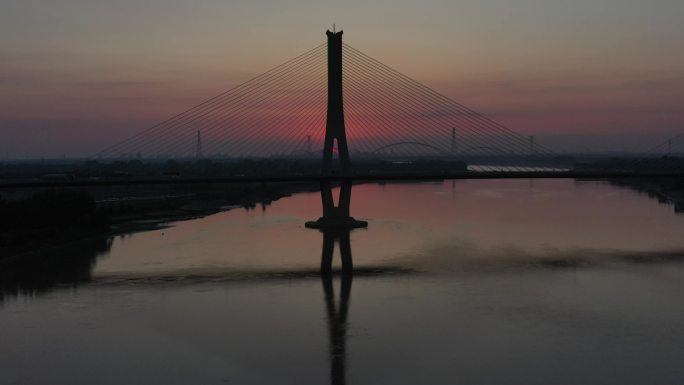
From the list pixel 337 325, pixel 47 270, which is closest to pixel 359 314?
pixel 337 325

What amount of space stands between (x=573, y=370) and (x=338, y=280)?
6.38m

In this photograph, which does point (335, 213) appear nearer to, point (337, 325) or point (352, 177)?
point (352, 177)

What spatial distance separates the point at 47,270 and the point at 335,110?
10.1m

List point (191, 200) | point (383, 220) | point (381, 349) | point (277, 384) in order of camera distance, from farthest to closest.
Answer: point (191, 200), point (383, 220), point (381, 349), point (277, 384)

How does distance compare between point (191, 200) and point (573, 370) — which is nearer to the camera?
point (573, 370)

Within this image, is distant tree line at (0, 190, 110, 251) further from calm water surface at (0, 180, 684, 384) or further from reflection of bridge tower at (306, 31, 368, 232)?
reflection of bridge tower at (306, 31, 368, 232)

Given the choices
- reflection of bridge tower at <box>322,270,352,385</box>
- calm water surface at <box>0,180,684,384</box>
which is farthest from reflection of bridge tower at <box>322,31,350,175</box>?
reflection of bridge tower at <box>322,270,352,385</box>

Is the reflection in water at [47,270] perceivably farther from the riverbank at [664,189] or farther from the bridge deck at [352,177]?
the riverbank at [664,189]

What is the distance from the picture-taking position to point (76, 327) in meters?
10.3

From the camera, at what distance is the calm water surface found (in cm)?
847

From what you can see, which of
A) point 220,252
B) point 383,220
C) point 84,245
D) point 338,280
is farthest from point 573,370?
point 383,220

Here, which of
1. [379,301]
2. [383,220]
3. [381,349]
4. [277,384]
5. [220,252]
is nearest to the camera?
[277,384]

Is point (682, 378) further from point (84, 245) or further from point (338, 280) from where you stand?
point (84, 245)

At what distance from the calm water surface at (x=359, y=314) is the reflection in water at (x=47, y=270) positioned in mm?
118
